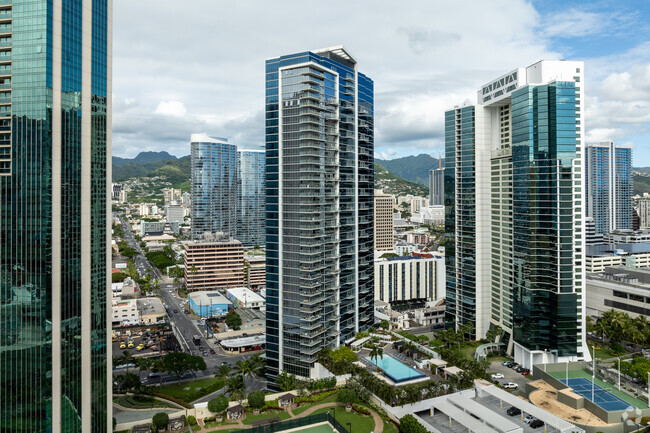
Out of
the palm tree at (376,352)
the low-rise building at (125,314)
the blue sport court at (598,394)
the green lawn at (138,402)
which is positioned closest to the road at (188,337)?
the low-rise building at (125,314)

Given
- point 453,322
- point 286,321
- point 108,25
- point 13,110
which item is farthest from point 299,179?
point 453,322

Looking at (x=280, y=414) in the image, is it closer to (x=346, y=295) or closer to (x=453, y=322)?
(x=346, y=295)

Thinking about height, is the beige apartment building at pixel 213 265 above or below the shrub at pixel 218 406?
above

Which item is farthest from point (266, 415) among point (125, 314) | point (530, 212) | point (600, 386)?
point (125, 314)

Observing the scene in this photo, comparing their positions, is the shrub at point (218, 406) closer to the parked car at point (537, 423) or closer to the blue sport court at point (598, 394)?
the parked car at point (537, 423)

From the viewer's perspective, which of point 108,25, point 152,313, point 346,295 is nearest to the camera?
point 108,25

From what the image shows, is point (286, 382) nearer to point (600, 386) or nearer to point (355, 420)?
point (355, 420)
